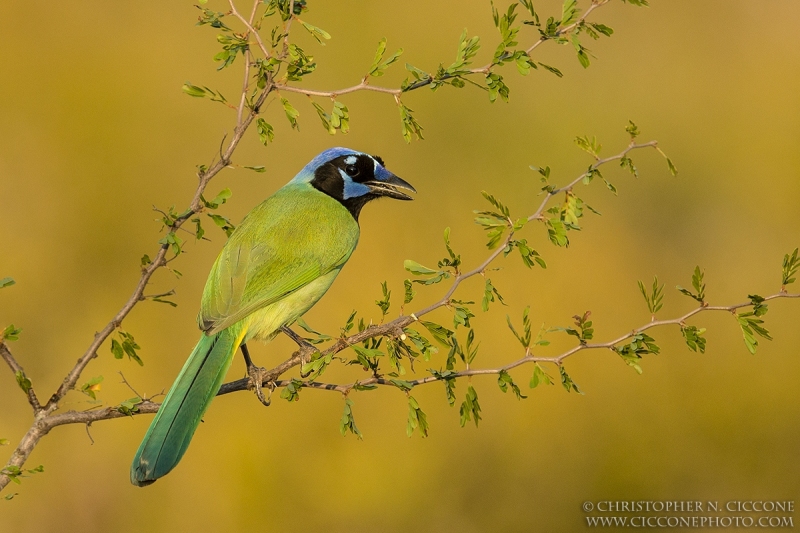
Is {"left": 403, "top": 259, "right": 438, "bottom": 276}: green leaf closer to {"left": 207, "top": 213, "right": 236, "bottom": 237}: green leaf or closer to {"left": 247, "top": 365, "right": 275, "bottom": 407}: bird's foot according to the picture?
{"left": 207, "top": 213, "right": 236, "bottom": 237}: green leaf

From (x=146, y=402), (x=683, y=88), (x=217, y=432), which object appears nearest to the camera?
(x=146, y=402)

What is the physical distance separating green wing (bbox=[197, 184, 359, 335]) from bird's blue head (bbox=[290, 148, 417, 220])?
0.71ft

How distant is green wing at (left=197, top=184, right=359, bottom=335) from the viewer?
4.71m

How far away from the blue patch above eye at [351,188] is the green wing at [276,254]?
0.70ft

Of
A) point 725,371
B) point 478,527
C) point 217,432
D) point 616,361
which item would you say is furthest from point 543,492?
point 217,432

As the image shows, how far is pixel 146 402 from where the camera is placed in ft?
13.1

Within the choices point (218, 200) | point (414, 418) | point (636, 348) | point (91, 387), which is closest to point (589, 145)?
point (636, 348)

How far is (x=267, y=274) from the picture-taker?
16.2ft

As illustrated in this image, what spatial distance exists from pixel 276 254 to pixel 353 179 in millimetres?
1039

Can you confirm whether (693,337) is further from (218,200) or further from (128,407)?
(128,407)

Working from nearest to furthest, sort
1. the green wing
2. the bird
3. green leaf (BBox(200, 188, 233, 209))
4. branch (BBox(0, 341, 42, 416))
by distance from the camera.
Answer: branch (BBox(0, 341, 42, 416))
green leaf (BBox(200, 188, 233, 209))
the bird
the green wing

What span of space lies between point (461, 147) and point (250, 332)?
4.70 m

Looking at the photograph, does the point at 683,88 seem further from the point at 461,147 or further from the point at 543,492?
the point at 543,492

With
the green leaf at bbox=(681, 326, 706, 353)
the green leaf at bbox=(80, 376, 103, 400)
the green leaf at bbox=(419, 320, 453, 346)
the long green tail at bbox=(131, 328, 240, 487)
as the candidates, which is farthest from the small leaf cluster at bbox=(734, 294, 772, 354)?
the green leaf at bbox=(80, 376, 103, 400)
